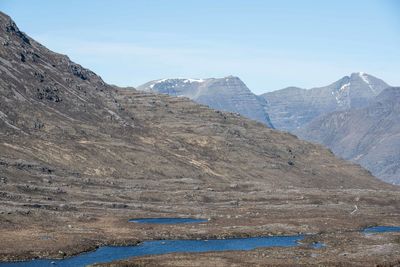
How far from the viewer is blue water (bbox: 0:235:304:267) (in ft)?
369

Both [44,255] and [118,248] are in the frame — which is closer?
[44,255]

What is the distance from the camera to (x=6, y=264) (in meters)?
108

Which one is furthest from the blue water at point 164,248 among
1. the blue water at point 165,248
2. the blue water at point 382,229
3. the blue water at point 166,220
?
the blue water at point 166,220

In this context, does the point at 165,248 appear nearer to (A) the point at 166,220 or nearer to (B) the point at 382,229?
(A) the point at 166,220

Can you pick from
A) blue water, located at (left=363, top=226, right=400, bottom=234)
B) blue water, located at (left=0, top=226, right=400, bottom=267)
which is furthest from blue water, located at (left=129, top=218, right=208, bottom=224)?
blue water, located at (left=363, top=226, right=400, bottom=234)

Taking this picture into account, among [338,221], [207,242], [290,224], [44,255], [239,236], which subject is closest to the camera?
[44,255]

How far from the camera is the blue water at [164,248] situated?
113 m

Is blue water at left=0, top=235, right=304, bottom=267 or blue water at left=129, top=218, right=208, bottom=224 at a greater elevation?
blue water at left=0, top=235, right=304, bottom=267

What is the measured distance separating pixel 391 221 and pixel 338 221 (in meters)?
22.9

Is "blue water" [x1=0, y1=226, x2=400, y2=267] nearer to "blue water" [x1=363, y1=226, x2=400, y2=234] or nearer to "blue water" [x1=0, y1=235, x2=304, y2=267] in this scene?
"blue water" [x1=0, y1=235, x2=304, y2=267]

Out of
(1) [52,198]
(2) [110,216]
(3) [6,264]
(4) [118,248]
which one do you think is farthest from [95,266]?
(1) [52,198]

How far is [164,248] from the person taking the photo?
132 metres

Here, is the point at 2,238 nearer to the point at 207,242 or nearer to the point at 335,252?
the point at 207,242

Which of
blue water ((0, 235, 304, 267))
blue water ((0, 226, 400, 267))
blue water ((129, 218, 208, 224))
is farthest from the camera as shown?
blue water ((129, 218, 208, 224))
